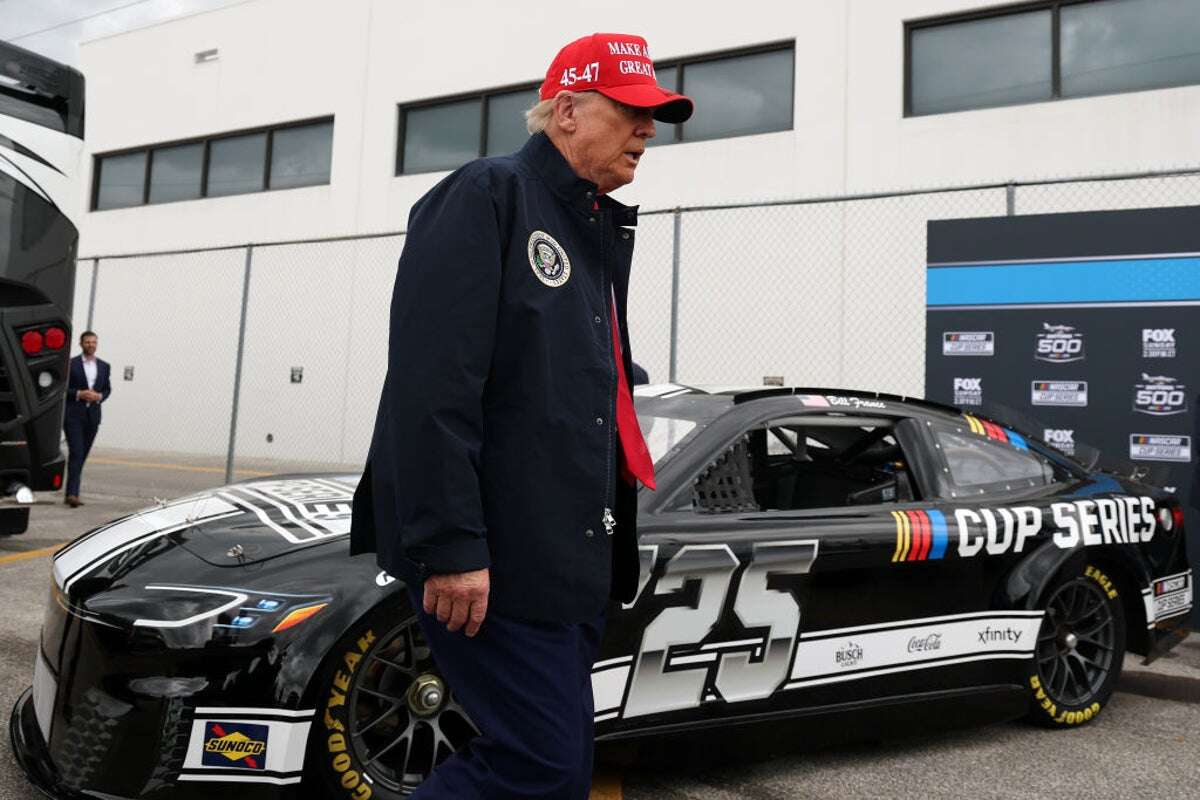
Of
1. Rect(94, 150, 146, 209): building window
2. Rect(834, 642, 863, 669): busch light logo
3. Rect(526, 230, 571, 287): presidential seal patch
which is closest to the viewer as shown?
Rect(526, 230, 571, 287): presidential seal patch

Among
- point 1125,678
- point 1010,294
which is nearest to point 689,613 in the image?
point 1125,678

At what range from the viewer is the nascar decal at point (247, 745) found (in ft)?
7.43

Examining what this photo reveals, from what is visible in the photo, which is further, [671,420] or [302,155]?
[302,155]

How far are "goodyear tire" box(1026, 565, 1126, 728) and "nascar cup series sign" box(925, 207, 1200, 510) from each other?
1.91m

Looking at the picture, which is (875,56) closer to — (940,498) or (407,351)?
(940,498)

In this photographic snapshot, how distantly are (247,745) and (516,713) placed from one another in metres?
1.04

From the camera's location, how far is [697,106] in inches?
467

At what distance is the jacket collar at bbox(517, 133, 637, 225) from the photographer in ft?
5.82

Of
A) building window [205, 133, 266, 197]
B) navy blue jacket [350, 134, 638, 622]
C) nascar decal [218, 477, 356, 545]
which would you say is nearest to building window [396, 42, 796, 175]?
building window [205, 133, 266, 197]

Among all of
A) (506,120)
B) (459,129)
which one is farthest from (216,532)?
(459,129)

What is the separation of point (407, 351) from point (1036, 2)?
418 inches

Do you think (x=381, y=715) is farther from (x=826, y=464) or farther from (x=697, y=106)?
(x=697, y=106)

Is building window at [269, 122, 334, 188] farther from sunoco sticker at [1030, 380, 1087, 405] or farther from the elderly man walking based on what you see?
the elderly man walking

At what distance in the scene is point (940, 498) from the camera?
137 inches
